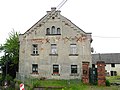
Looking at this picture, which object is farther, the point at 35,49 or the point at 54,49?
the point at 35,49

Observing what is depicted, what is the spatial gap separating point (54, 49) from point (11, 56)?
1286 cm

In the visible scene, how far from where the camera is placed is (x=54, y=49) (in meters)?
35.7

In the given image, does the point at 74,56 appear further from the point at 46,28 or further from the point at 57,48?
the point at 46,28

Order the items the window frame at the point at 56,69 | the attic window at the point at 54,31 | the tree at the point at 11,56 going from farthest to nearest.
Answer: the tree at the point at 11,56 < the attic window at the point at 54,31 < the window frame at the point at 56,69

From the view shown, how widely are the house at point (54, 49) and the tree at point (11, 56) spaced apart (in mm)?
8234

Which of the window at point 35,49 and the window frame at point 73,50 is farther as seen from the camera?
the window at point 35,49

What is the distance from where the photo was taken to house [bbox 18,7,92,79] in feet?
114

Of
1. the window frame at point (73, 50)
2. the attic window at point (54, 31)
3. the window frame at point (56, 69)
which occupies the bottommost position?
the window frame at point (56, 69)

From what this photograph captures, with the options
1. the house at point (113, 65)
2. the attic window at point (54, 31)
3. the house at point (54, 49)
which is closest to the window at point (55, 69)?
the house at point (54, 49)

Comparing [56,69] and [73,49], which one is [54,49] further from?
[56,69]

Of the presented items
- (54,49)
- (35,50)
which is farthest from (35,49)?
(54,49)

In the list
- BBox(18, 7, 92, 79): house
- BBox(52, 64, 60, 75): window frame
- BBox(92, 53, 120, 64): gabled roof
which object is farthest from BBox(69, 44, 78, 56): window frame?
BBox(92, 53, 120, 64): gabled roof

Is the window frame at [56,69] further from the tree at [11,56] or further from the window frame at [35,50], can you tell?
the tree at [11,56]

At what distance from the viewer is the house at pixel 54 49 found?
34844 mm
